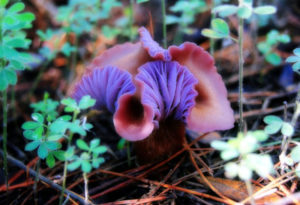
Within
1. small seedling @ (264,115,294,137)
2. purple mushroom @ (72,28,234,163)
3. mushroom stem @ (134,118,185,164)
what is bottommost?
mushroom stem @ (134,118,185,164)

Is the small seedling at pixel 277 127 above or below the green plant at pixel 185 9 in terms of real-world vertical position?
below

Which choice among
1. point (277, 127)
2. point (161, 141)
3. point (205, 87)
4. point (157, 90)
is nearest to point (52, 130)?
point (157, 90)

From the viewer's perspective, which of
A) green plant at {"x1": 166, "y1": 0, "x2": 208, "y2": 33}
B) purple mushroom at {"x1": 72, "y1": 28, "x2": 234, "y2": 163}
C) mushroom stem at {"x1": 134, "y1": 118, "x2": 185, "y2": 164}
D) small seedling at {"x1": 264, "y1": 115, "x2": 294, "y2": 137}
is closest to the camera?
small seedling at {"x1": 264, "y1": 115, "x2": 294, "y2": 137}

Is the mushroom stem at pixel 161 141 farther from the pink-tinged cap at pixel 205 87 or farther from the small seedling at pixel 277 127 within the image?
the small seedling at pixel 277 127

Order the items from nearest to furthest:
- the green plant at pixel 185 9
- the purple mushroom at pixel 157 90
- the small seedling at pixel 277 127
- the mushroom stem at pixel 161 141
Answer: the small seedling at pixel 277 127, the purple mushroom at pixel 157 90, the mushroom stem at pixel 161 141, the green plant at pixel 185 9

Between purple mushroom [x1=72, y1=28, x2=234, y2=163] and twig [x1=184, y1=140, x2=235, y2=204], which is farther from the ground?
purple mushroom [x1=72, y1=28, x2=234, y2=163]

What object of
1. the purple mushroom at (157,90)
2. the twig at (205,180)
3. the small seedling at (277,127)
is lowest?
the twig at (205,180)

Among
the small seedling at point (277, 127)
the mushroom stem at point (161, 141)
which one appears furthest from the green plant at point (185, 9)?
the small seedling at point (277, 127)

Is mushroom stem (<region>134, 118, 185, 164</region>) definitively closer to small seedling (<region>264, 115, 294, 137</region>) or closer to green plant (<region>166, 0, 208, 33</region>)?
small seedling (<region>264, 115, 294, 137</region>)

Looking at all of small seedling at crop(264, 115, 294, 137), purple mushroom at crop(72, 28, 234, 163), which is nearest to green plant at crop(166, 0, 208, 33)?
purple mushroom at crop(72, 28, 234, 163)

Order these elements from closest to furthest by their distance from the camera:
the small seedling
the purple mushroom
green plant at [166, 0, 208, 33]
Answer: the small seedling < the purple mushroom < green plant at [166, 0, 208, 33]

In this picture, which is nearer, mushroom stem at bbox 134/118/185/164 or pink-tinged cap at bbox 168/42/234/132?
pink-tinged cap at bbox 168/42/234/132
